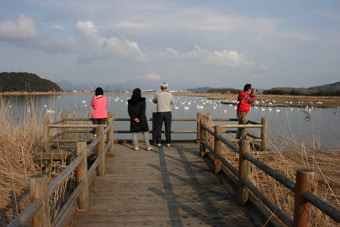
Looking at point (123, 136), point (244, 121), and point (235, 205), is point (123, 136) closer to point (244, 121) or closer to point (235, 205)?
point (244, 121)

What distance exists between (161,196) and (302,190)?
8.23ft

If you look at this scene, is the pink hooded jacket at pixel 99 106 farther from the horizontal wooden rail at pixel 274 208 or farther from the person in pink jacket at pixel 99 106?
the horizontal wooden rail at pixel 274 208

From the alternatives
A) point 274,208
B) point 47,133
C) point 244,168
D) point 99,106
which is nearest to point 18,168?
point 47,133

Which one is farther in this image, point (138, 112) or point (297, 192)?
point (138, 112)

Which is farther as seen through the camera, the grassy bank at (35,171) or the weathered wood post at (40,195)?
the grassy bank at (35,171)

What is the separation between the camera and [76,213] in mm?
3650

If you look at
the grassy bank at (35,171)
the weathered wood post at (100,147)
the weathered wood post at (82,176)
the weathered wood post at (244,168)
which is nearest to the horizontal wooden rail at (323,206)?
the grassy bank at (35,171)

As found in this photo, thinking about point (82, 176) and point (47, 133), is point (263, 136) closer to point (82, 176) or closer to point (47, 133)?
point (82, 176)

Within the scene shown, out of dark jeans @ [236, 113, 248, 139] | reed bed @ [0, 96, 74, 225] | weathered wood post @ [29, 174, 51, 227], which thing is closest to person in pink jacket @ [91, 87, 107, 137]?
reed bed @ [0, 96, 74, 225]

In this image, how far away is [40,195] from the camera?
87.8 inches

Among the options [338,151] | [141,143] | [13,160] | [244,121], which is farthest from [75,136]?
[338,151]

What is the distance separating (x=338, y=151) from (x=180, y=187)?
24.3 ft

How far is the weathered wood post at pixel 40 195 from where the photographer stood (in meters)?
2.20

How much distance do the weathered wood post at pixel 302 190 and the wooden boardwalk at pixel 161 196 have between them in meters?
1.17
